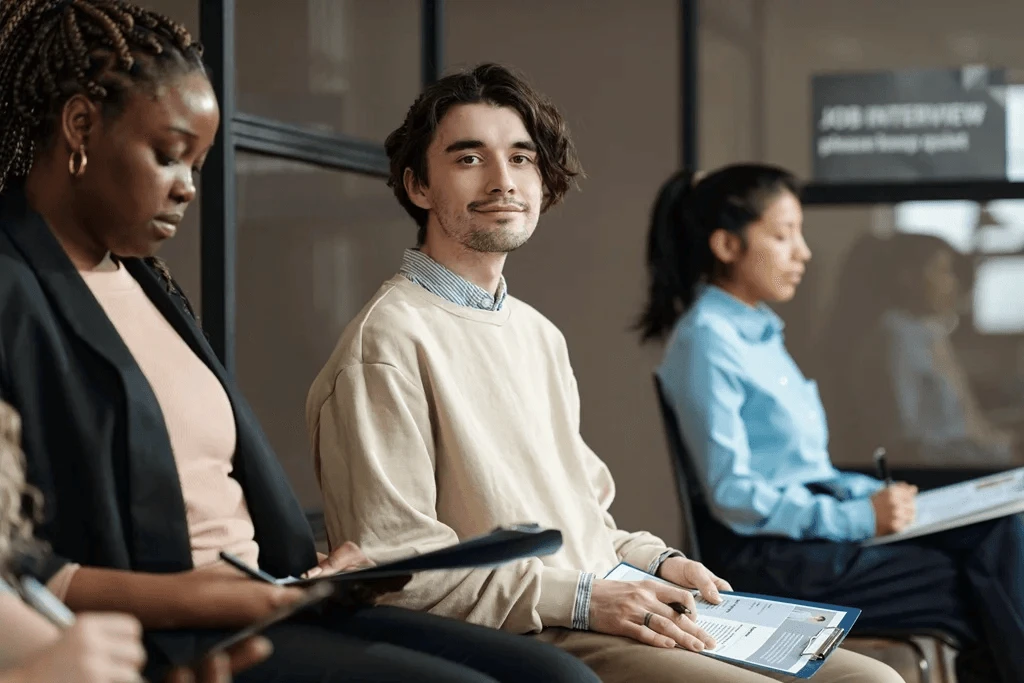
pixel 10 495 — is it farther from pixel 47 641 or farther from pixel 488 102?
pixel 488 102

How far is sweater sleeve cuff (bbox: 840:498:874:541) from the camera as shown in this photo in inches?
101

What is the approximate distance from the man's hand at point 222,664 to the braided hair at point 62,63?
62 centimetres

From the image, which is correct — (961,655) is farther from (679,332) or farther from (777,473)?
(679,332)

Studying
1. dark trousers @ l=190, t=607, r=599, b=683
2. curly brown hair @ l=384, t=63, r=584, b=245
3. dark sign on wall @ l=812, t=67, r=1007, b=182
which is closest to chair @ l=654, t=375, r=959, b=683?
curly brown hair @ l=384, t=63, r=584, b=245

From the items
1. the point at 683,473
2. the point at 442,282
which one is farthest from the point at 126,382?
the point at 683,473

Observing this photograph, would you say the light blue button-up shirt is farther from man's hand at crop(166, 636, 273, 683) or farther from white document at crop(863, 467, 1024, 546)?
man's hand at crop(166, 636, 273, 683)

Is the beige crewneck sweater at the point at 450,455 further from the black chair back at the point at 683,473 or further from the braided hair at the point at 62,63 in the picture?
the black chair back at the point at 683,473

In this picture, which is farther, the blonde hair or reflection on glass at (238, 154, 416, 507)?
reflection on glass at (238, 154, 416, 507)

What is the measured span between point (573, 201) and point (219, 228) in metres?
2.37

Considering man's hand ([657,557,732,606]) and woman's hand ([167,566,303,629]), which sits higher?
woman's hand ([167,566,303,629])

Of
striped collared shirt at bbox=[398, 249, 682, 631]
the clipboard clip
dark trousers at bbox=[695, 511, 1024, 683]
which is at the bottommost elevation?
dark trousers at bbox=[695, 511, 1024, 683]

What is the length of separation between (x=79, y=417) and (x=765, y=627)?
40.6 inches

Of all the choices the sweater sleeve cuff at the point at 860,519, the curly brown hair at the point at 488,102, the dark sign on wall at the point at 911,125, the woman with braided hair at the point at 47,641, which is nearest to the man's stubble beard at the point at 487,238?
the curly brown hair at the point at 488,102

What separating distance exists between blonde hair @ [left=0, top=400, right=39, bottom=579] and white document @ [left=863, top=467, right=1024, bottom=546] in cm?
183
